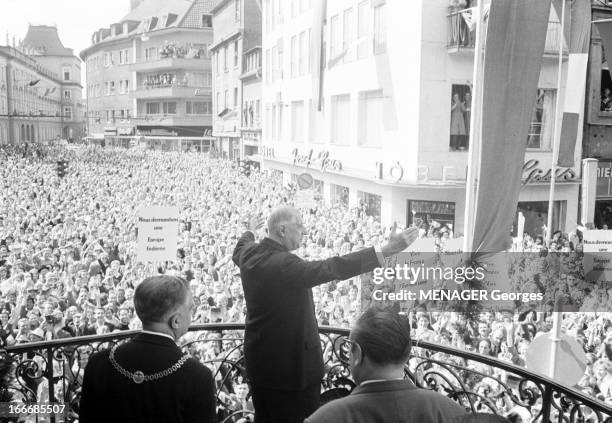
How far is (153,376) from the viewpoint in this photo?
220 centimetres

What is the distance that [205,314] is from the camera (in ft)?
26.3

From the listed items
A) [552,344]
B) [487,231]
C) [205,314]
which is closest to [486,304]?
[487,231]

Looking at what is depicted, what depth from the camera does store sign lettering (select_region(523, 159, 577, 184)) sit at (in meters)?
12.9

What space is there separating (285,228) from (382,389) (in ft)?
4.60

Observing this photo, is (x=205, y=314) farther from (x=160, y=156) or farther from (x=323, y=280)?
(x=160, y=156)

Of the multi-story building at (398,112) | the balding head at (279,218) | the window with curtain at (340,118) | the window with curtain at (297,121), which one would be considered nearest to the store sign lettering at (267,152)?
the window with curtain at (297,121)

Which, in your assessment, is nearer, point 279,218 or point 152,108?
point 279,218

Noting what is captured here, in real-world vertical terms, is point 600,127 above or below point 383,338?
above

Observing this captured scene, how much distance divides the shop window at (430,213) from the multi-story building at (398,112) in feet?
0.07

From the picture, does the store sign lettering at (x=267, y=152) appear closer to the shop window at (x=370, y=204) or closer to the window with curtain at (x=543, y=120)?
the shop window at (x=370, y=204)

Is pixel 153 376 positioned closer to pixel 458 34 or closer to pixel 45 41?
pixel 45 41
